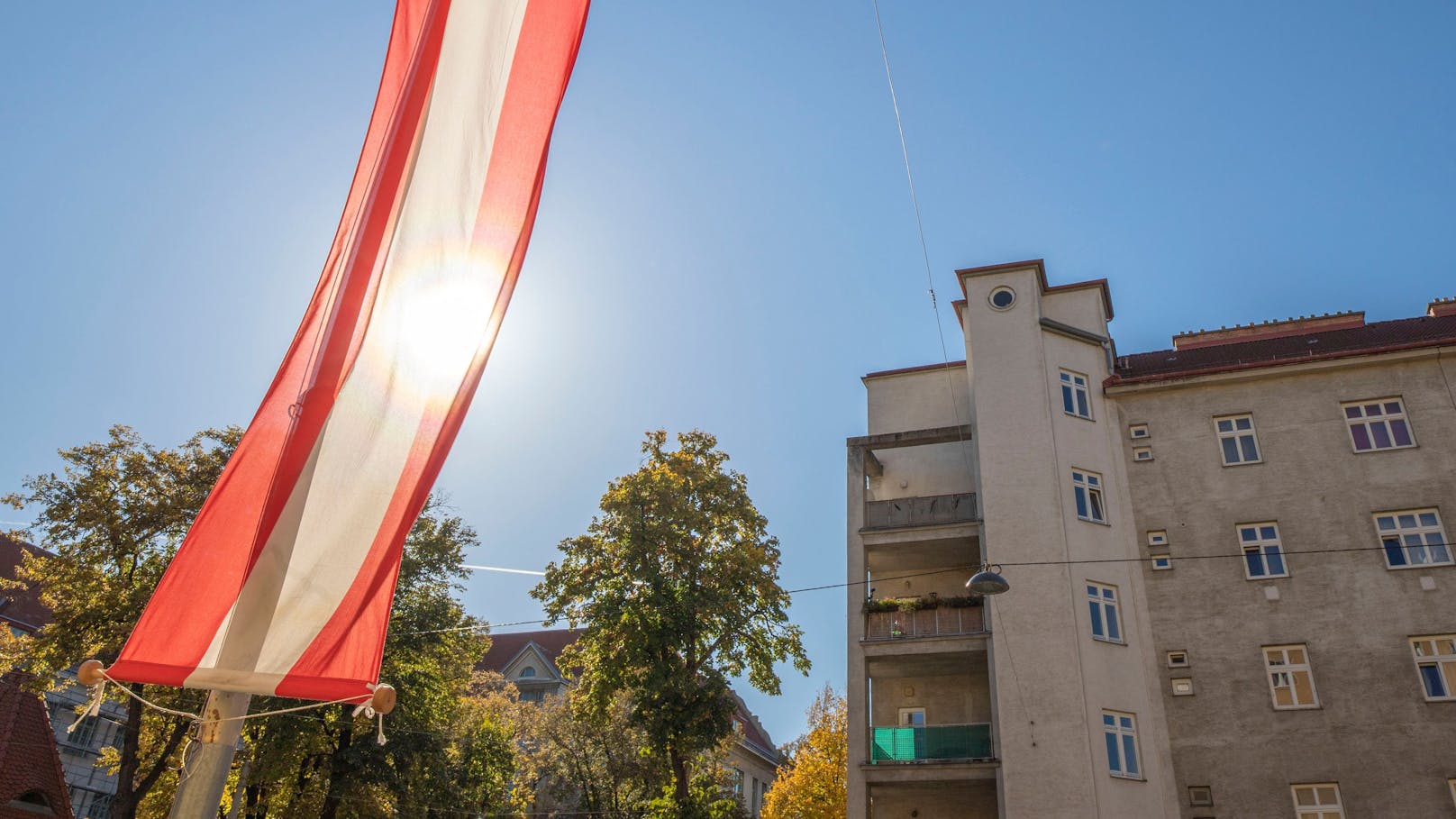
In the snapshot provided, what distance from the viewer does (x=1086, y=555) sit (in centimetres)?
2405

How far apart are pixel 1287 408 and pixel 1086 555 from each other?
6742mm

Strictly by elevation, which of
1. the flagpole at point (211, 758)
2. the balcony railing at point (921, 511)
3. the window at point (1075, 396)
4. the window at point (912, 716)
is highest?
the window at point (1075, 396)

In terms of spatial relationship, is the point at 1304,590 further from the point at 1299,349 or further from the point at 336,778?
the point at 336,778

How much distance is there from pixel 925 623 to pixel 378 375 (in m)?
21.2

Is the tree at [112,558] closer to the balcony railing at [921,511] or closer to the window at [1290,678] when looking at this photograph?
the balcony railing at [921,511]

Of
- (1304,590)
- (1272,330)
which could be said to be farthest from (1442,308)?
(1304,590)

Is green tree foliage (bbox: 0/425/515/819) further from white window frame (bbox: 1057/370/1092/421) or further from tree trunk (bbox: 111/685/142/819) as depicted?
white window frame (bbox: 1057/370/1092/421)

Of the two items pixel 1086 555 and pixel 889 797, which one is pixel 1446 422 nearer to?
pixel 1086 555

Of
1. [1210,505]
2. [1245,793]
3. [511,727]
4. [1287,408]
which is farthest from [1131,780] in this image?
[511,727]

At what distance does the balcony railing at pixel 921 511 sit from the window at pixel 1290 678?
7.69 meters

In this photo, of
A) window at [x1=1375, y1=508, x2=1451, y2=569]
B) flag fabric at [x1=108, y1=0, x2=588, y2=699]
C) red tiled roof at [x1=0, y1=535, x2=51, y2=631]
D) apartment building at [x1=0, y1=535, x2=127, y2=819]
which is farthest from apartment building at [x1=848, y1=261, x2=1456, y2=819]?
red tiled roof at [x1=0, y1=535, x2=51, y2=631]

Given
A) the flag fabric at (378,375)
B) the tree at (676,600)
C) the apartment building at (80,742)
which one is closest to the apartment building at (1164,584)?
the tree at (676,600)

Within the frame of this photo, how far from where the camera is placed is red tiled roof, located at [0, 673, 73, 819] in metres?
25.1

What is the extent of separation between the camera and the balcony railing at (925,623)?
24562mm
